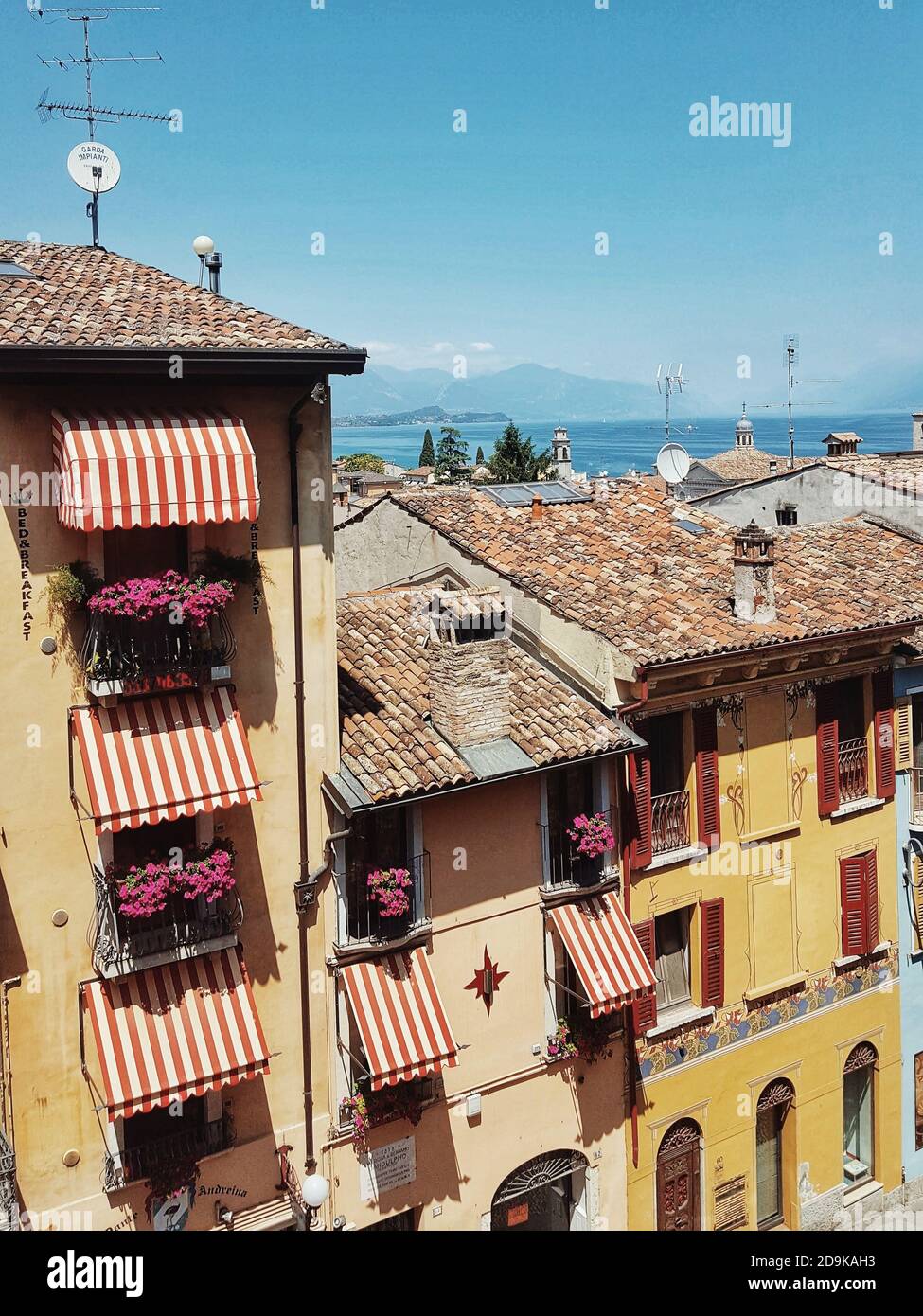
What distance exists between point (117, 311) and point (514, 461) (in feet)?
187

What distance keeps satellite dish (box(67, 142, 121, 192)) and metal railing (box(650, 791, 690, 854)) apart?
11.9 m

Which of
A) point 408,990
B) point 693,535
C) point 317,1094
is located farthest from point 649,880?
point 693,535

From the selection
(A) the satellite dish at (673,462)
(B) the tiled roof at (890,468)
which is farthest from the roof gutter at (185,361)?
(B) the tiled roof at (890,468)

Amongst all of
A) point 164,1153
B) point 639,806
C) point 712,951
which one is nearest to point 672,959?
point 712,951

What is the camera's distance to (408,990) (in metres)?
14.4

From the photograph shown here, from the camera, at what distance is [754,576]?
17875mm

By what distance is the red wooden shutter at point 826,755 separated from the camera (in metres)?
19.4

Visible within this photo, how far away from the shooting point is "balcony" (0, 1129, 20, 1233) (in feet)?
38.6

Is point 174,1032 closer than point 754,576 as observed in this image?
Yes

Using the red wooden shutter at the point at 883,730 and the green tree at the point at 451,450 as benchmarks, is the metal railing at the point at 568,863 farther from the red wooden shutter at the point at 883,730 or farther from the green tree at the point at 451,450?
the green tree at the point at 451,450

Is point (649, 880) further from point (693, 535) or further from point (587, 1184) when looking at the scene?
point (693, 535)

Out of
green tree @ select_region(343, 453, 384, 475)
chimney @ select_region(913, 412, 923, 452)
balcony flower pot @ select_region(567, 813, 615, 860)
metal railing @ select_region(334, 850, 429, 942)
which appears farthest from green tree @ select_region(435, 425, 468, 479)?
metal railing @ select_region(334, 850, 429, 942)

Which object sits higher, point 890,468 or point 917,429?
point 917,429

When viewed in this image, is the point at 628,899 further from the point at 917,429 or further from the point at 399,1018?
the point at 917,429
